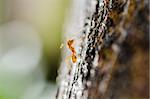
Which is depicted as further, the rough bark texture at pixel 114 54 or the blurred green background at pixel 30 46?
the blurred green background at pixel 30 46

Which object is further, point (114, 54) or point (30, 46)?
point (30, 46)

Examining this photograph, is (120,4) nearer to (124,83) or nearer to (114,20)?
(114,20)

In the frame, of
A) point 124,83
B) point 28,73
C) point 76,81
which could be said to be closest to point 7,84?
point 28,73

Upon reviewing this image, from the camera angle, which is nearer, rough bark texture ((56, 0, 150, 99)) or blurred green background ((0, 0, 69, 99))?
rough bark texture ((56, 0, 150, 99))
